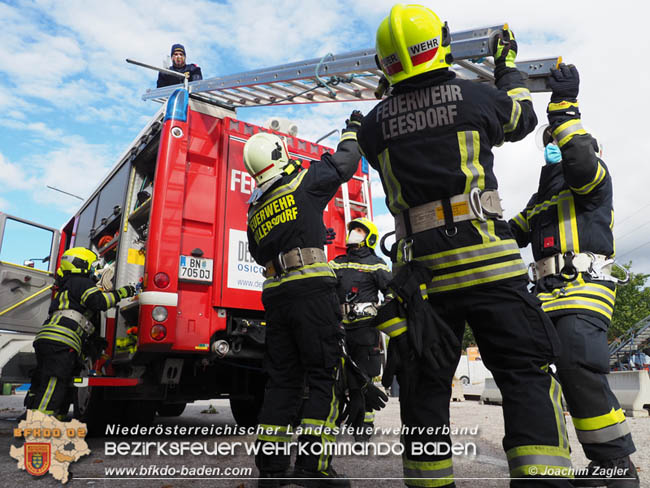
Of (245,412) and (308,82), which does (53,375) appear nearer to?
(245,412)

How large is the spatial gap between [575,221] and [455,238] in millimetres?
1336

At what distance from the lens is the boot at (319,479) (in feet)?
9.30

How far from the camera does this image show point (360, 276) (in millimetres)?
5523

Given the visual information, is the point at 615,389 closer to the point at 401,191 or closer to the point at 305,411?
the point at 305,411

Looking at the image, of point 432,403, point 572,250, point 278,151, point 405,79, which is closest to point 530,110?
point 405,79

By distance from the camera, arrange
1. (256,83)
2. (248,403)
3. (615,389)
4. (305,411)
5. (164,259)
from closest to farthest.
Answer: (305,411) < (164,259) < (256,83) < (248,403) < (615,389)

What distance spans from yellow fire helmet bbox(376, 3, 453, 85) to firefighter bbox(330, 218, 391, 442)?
132 inches

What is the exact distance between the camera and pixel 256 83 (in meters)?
5.31

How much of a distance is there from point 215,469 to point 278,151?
7.81 ft

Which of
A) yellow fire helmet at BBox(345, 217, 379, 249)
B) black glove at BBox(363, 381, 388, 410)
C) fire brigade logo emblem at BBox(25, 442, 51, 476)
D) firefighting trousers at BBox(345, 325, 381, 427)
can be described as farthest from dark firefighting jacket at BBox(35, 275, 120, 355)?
black glove at BBox(363, 381, 388, 410)

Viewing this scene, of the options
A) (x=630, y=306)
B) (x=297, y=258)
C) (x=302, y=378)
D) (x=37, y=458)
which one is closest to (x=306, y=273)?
(x=297, y=258)

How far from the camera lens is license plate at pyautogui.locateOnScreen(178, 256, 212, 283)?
15.3 ft

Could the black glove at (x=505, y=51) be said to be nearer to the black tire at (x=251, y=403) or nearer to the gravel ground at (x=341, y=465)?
the gravel ground at (x=341, y=465)

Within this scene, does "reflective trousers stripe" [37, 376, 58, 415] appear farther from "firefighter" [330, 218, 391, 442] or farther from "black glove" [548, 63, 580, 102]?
"black glove" [548, 63, 580, 102]
